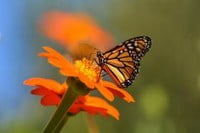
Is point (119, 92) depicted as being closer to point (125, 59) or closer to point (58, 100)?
point (58, 100)

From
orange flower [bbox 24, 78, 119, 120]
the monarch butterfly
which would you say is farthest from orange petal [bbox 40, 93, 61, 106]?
the monarch butterfly

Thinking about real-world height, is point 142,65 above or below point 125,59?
below

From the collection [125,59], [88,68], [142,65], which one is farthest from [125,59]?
[142,65]

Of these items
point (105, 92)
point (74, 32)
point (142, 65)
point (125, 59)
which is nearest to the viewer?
point (105, 92)

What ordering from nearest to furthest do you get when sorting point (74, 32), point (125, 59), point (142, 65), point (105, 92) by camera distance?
point (105, 92)
point (125, 59)
point (74, 32)
point (142, 65)

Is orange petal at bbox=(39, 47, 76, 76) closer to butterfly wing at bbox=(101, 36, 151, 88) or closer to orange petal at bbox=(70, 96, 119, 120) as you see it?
orange petal at bbox=(70, 96, 119, 120)

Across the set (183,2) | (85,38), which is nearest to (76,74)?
(85,38)

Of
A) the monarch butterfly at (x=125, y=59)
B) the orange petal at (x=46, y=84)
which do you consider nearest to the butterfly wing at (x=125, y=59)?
the monarch butterfly at (x=125, y=59)

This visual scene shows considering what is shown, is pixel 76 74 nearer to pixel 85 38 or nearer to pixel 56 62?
pixel 56 62

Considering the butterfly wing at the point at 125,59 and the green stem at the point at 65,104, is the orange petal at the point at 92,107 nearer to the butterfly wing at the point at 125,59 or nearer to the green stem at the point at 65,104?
the green stem at the point at 65,104
